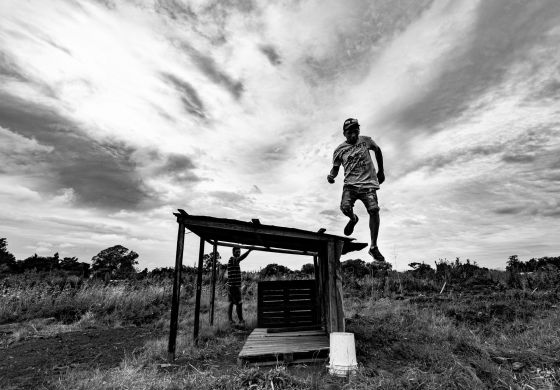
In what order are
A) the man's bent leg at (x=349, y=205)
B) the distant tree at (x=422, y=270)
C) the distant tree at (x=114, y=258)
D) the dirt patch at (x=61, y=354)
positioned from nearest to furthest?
the man's bent leg at (x=349, y=205), the dirt patch at (x=61, y=354), the distant tree at (x=422, y=270), the distant tree at (x=114, y=258)

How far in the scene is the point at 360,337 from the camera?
821 cm

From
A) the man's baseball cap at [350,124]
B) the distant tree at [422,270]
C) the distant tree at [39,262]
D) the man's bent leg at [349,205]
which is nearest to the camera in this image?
the man's bent leg at [349,205]

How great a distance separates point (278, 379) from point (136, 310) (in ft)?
31.8

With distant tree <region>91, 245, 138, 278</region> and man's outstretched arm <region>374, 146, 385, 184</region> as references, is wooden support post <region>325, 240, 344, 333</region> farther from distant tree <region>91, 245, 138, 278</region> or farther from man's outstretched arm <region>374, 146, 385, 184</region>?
distant tree <region>91, 245, 138, 278</region>

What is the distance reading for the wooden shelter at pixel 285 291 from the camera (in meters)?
6.74

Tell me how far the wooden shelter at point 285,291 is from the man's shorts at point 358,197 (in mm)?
1934

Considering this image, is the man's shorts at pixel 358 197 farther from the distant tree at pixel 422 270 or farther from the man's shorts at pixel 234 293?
the distant tree at pixel 422 270

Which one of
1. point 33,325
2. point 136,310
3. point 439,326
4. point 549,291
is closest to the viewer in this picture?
point 439,326

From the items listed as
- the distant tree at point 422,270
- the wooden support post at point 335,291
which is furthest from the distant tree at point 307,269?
the wooden support post at point 335,291

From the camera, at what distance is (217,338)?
852cm

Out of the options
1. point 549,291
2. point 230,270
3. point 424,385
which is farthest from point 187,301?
point 549,291

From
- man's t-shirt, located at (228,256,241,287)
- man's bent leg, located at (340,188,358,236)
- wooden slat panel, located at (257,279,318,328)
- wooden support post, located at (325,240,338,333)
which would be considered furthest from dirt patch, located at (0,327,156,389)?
man's bent leg, located at (340,188,358,236)

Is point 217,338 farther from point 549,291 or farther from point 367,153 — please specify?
point 549,291

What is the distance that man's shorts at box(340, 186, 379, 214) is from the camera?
4992 mm
